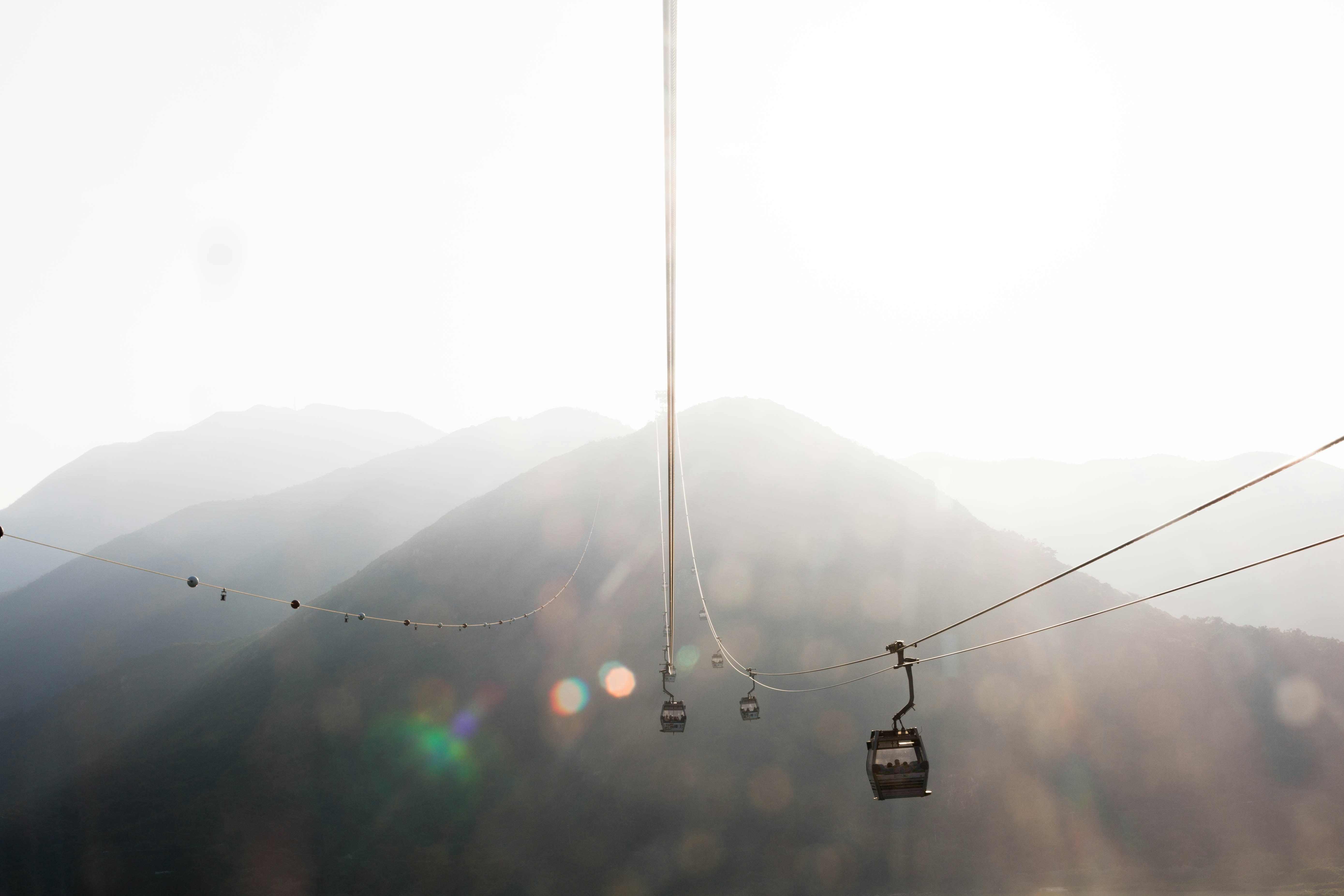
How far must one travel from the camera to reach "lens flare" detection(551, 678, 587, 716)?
59.3 metres

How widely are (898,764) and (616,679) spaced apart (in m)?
54.2

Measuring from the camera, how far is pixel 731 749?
52.9 metres

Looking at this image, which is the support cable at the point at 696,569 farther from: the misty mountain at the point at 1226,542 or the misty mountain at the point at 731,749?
the misty mountain at the point at 1226,542

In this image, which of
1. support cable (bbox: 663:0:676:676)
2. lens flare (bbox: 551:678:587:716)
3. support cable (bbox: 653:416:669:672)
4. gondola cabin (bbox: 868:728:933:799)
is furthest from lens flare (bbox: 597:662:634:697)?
support cable (bbox: 663:0:676:676)

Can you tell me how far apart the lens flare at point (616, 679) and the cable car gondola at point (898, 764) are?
2040 inches

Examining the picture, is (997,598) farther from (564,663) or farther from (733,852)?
(564,663)

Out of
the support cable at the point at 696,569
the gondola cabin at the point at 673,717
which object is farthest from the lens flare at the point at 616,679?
the gondola cabin at the point at 673,717

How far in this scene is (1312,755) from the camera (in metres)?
48.9

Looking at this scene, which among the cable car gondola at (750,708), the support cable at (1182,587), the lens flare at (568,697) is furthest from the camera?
the lens flare at (568,697)

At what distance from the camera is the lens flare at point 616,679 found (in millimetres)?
60156

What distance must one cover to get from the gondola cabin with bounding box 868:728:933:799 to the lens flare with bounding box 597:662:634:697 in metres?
51.8

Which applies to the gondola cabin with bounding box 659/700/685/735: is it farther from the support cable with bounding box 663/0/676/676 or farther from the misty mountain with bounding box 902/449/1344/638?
the misty mountain with bounding box 902/449/1344/638

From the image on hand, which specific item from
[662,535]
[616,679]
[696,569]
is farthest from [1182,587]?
[662,535]

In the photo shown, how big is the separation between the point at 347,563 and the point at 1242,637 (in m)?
163
